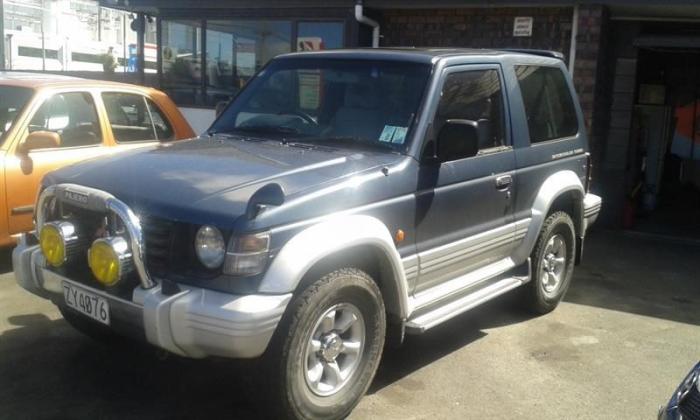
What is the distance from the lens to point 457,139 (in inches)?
164

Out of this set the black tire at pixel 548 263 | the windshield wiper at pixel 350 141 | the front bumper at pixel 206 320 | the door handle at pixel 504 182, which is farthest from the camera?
the black tire at pixel 548 263

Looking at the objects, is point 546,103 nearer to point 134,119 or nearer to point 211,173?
point 211,173

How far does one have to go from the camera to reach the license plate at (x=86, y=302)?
138 inches

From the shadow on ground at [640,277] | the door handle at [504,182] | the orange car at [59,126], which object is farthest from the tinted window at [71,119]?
the shadow on ground at [640,277]

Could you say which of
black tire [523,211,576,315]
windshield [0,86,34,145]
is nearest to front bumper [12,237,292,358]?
black tire [523,211,576,315]

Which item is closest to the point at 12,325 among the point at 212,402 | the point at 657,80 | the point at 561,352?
the point at 212,402

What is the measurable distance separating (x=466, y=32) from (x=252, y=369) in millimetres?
7371

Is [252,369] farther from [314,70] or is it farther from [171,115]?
[171,115]

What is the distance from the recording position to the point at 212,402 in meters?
3.97

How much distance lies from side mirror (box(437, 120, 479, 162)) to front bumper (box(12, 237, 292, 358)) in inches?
55.9

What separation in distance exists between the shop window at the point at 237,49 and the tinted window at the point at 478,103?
22.0 ft

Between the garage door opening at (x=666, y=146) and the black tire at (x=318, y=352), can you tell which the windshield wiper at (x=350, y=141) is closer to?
the black tire at (x=318, y=352)

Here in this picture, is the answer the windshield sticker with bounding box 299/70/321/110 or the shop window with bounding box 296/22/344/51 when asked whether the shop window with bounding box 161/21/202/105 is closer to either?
the shop window with bounding box 296/22/344/51

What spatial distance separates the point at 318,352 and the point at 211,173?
1031 mm
